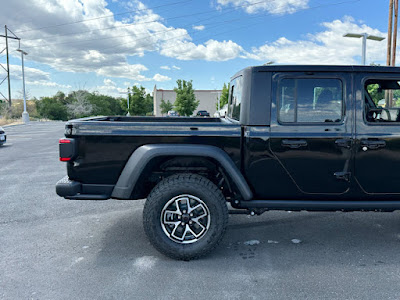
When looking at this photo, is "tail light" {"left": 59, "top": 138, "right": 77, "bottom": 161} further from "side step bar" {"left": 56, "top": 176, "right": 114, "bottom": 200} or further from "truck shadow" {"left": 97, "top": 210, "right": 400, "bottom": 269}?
"truck shadow" {"left": 97, "top": 210, "right": 400, "bottom": 269}

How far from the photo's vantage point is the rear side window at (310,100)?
3.46 m

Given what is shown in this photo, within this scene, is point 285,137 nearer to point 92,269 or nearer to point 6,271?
point 92,269

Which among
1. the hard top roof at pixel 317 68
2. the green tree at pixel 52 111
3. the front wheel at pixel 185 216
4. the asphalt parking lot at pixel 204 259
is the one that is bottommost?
the asphalt parking lot at pixel 204 259

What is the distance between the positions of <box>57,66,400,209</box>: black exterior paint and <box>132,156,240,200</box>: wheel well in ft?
0.69

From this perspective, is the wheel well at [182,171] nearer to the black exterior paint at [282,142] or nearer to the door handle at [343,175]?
the black exterior paint at [282,142]

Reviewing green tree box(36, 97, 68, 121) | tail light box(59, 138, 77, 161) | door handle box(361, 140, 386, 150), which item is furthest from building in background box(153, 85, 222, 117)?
tail light box(59, 138, 77, 161)

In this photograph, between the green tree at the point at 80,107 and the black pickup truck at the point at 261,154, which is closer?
the black pickup truck at the point at 261,154

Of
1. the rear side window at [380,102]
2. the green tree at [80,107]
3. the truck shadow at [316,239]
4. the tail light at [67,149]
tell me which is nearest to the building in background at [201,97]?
the green tree at [80,107]

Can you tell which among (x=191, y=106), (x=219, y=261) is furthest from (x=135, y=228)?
(x=191, y=106)

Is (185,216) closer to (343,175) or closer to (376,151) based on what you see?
(343,175)

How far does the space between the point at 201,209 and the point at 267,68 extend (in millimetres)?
1735

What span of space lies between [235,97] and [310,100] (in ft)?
3.39

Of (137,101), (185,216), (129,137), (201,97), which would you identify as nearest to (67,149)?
(129,137)

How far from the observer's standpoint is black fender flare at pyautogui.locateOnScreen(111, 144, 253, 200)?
131 inches
